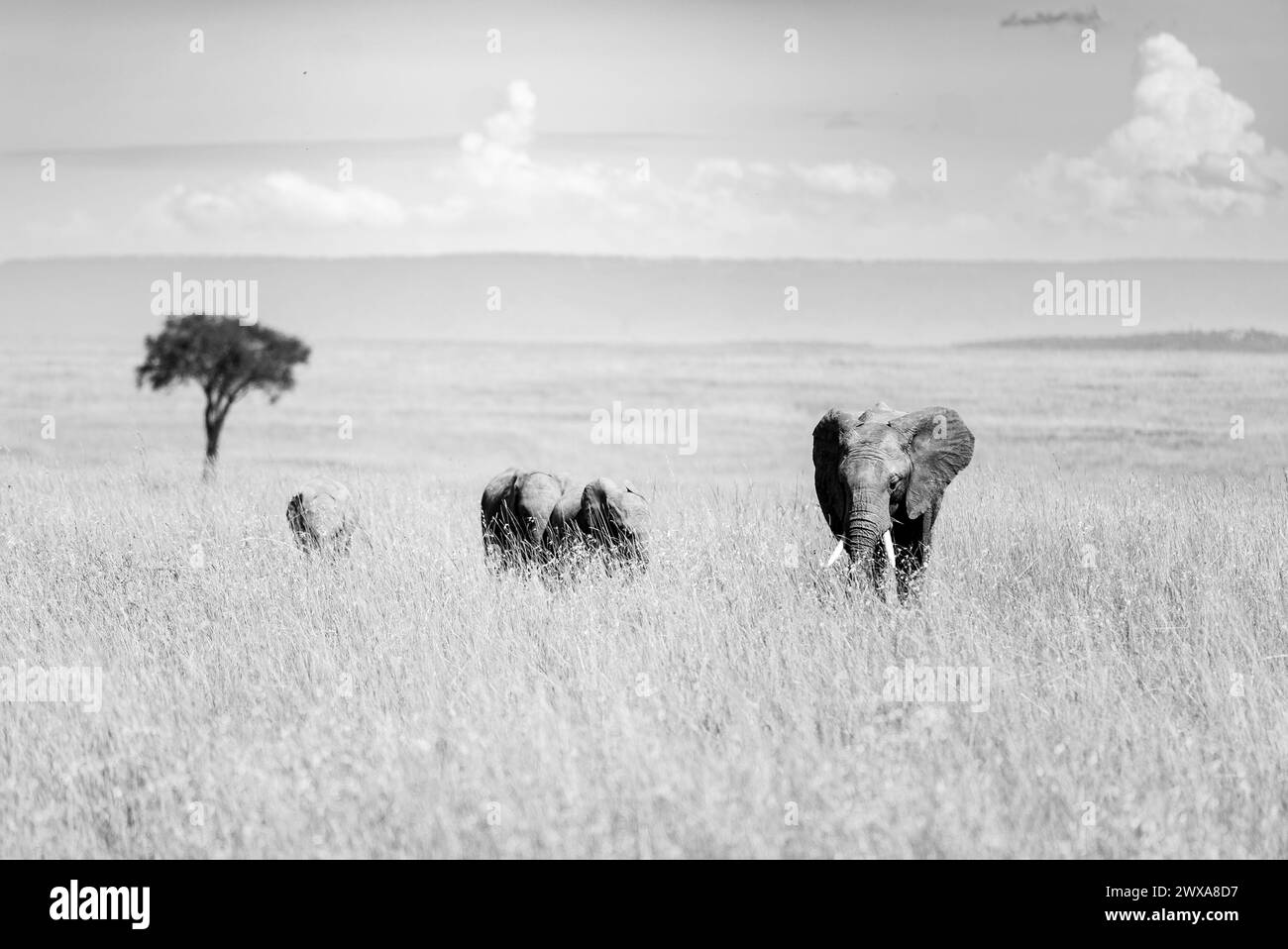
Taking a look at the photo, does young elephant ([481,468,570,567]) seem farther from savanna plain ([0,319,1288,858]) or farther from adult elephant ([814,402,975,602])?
adult elephant ([814,402,975,602])

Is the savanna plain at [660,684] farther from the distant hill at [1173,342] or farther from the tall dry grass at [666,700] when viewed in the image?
the distant hill at [1173,342]

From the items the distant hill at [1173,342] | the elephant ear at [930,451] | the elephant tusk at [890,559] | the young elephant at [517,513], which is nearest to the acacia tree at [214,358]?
the young elephant at [517,513]

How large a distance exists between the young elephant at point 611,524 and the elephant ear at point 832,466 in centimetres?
153

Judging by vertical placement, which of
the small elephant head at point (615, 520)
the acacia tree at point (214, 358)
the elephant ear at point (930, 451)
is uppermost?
the acacia tree at point (214, 358)

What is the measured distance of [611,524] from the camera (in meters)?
11.0

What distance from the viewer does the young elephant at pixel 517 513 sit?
38.2 feet

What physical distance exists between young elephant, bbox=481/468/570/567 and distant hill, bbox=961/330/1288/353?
69129mm

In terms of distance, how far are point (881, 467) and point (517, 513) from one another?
11.9ft

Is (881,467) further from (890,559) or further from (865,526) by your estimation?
(890,559)

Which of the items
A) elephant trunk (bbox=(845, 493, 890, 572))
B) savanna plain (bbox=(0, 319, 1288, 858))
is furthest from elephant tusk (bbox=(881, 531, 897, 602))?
savanna plain (bbox=(0, 319, 1288, 858))

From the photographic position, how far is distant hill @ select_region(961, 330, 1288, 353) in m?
79.4

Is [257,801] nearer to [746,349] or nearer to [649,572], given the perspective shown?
[649,572]

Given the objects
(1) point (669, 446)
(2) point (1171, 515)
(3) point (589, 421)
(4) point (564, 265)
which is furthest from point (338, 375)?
(4) point (564, 265)

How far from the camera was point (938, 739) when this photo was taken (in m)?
7.01
